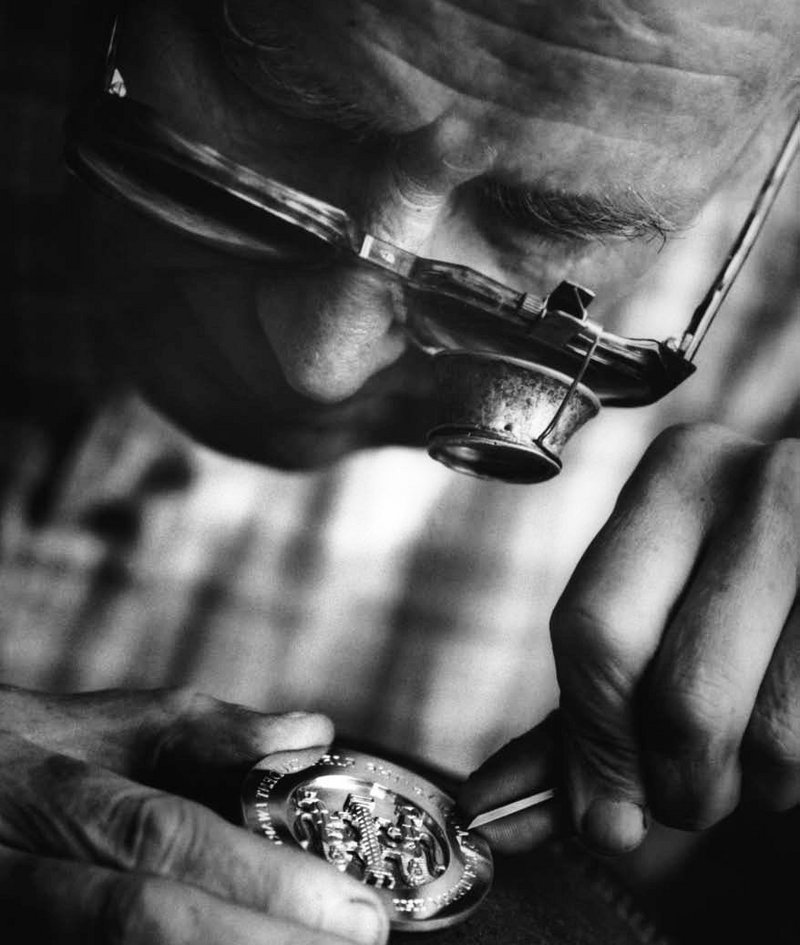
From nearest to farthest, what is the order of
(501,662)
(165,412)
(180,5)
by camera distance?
(180,5) < (165,412) < (501,662)

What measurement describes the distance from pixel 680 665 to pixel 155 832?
0.43 meters

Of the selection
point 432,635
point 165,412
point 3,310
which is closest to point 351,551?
point 432,635

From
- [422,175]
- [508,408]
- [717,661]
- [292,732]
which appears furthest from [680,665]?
[422,175]

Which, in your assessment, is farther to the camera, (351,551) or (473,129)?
(351,551)

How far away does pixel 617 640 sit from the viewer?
0.79 meters

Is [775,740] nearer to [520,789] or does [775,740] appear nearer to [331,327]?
[520,789]

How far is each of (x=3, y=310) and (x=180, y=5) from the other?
37cm

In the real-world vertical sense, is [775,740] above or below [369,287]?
below

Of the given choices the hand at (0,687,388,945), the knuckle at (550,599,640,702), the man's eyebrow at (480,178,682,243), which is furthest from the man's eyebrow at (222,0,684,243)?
the hand at (0,687,388,945)

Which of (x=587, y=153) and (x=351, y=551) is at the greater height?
(x=587, y=153)

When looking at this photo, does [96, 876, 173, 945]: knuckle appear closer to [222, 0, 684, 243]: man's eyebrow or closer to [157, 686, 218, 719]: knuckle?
[157, 686, 218, 719]: knuckle

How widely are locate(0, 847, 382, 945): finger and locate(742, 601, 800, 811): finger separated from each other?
41 cm

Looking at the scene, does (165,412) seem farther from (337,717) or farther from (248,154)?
(337,717)

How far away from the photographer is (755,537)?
0.82 m
